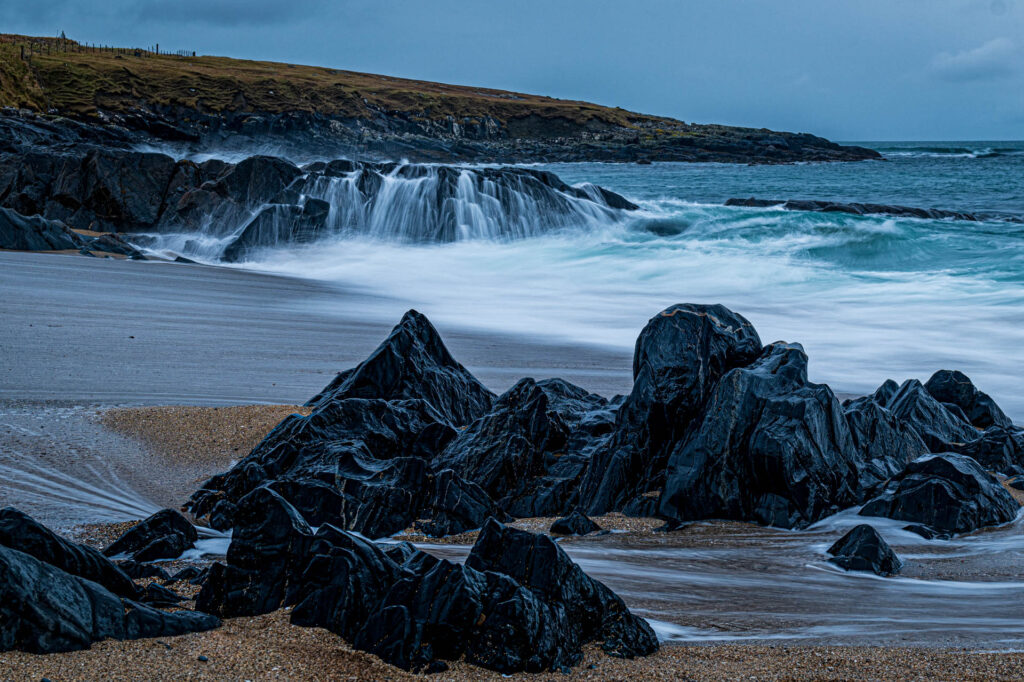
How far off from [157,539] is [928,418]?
482cm

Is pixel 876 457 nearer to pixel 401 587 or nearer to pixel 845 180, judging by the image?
pixel 401 587

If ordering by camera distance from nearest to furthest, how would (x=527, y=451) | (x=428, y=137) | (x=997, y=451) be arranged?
1. (x=527, y=451)
2. (x=997, y=451)
3. (x=428, y=137)

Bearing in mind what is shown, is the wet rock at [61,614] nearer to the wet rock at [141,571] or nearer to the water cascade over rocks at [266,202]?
the wet rock at [141,571]

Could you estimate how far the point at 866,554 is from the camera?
12.8ft

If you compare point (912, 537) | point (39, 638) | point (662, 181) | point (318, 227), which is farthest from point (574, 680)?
point (662, 181)

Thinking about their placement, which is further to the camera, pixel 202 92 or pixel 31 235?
pixel 202 92

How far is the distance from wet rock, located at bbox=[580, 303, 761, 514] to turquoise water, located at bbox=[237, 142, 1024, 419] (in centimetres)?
409

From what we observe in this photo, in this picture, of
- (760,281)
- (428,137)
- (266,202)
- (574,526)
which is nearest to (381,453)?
(574,526)

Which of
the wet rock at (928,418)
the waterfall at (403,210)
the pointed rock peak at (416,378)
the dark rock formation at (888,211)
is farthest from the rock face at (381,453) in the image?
the dark rock formation at (888,211)

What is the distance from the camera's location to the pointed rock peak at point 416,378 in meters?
5.96

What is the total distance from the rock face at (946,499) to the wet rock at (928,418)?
1027 mm

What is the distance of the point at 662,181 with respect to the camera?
4531 cm

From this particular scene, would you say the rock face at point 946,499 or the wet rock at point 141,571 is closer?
the wet rock at point 141,571

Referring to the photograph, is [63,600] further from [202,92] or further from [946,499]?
[202,92]
